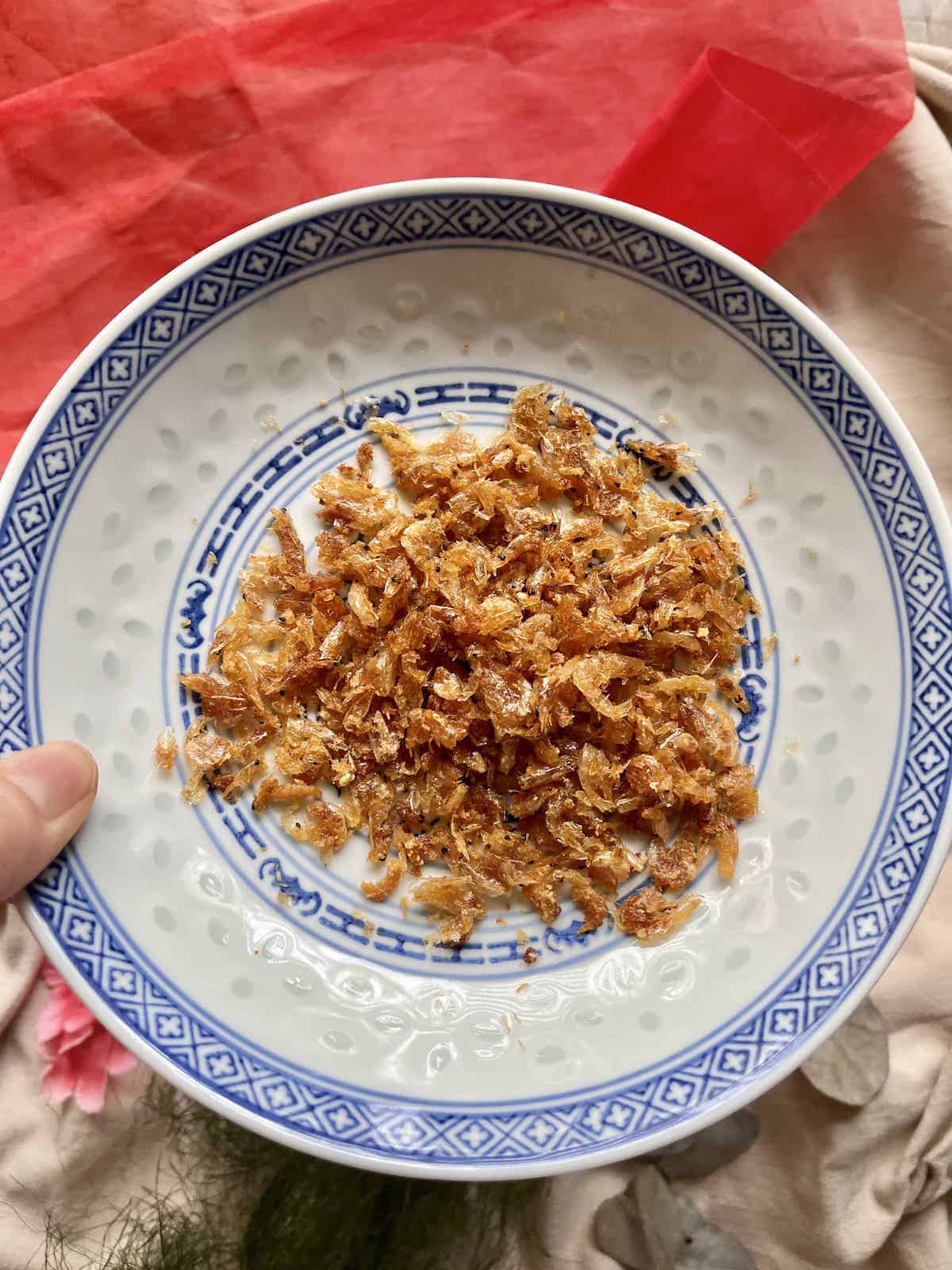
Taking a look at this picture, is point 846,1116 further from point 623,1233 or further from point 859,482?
point 859,482

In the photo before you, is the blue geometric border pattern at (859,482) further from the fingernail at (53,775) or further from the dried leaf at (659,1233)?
the dried leaf at (659,1233)

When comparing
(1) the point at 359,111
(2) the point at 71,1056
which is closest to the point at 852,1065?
(2) the point at 71,1056

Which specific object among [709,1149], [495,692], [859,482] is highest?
[859,482]

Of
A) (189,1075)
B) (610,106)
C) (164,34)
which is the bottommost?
(189,1075)

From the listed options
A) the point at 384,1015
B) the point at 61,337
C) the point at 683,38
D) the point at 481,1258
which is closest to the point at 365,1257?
the point at 481,1258

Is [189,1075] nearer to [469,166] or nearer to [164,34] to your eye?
[469,166]
